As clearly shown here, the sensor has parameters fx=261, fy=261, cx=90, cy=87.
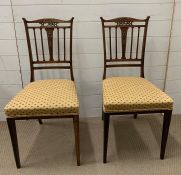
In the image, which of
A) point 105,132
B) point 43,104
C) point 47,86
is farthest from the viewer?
point 47,86

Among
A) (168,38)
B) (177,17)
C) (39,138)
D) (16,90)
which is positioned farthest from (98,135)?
(177,17)

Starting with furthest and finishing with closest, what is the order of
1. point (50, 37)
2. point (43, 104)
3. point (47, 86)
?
point (50, 37)
point (47, 86)
point (43, 104)

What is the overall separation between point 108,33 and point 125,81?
45cm

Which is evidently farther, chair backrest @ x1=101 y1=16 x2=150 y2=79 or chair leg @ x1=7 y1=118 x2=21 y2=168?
chair backrest @ x1=101 y1=16 x2=150 y2=79

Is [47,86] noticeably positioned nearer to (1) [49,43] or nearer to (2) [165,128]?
(1) [49,43]

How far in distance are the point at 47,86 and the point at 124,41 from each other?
700 mm

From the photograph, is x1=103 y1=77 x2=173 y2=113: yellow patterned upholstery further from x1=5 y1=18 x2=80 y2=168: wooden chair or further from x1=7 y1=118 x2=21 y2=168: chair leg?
x1=7 y1=118 x2=21 y2=168: chair leg

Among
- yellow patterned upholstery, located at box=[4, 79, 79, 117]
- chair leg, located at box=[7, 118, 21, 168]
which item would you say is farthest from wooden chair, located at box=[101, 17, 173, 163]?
chair leg, located at box=[7, 118, 21, 168]

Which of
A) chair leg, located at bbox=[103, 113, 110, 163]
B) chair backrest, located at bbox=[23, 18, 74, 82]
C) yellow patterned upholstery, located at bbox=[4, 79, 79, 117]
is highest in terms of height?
chair backrest, located at bbox=[23, 18, 74, 82]

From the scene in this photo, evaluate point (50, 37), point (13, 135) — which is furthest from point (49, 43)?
point (13, 135)

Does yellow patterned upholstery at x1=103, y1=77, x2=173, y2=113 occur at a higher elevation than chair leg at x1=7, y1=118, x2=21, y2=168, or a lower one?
higher

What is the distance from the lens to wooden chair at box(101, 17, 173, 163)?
5.47 feet

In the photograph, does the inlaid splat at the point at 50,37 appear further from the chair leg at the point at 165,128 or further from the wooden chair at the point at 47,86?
the chair leg at the point at 165,128

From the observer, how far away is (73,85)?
6.39ft
